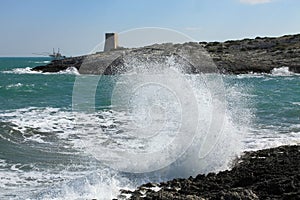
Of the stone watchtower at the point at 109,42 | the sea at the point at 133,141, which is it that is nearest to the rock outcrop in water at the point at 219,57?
the stone watchtower at the point at 109,42

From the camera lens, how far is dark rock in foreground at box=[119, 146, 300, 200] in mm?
7623

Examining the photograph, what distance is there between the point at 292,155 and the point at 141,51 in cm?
4866

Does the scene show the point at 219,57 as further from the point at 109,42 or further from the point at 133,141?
the point at 133,141

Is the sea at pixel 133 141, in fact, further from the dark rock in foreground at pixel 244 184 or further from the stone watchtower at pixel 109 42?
the stone watchtower at pixel 109 42

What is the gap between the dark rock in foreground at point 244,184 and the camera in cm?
762

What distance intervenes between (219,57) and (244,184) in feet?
170

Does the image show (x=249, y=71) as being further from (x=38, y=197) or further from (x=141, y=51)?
(x=38, y=197)

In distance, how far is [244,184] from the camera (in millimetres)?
8680

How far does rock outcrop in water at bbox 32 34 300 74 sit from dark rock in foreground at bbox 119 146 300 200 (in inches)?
1424

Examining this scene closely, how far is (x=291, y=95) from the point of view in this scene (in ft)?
97.1

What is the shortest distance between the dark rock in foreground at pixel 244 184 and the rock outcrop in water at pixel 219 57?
36176 millimetres

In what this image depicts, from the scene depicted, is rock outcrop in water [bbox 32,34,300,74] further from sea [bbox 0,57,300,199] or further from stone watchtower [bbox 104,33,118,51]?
sea [bbox 0,57,300,199]

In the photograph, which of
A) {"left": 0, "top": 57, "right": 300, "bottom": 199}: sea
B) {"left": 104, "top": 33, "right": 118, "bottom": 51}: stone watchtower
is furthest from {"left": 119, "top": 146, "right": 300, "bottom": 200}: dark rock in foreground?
{"left": 104, "top": 33, "right": 118, "bottom": 51}: stone watchtower

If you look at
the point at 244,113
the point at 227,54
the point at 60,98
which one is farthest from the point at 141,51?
the point at 244,113
